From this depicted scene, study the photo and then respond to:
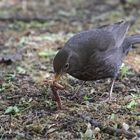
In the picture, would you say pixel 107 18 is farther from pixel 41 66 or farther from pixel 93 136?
pixel 93 136

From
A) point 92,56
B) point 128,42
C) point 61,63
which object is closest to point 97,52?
point 92,56

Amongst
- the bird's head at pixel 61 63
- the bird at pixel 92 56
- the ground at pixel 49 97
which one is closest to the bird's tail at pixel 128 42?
the bird at pixel 92 56

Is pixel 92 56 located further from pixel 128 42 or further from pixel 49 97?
pixel 128 42

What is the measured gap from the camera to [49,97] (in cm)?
→ 598

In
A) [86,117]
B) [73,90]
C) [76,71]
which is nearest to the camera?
[86,117]

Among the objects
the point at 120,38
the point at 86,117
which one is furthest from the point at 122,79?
the point at 86,117

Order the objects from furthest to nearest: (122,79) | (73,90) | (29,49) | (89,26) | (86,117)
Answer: (89,26) < (29,49) < (122,79) < (73,90) < (86,117)

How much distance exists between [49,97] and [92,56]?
2.28 ft

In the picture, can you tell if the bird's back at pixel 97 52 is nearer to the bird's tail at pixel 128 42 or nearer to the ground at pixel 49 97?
the bird's tail at pixel 128 42

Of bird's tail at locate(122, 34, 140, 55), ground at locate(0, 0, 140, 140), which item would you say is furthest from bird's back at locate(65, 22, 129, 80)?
ground at locate(0, 0, 140, 140)

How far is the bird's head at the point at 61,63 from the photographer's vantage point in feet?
18.0

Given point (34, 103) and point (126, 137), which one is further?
point (34, 103)

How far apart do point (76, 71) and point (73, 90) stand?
61 cm

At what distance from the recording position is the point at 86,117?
17.2 feet
